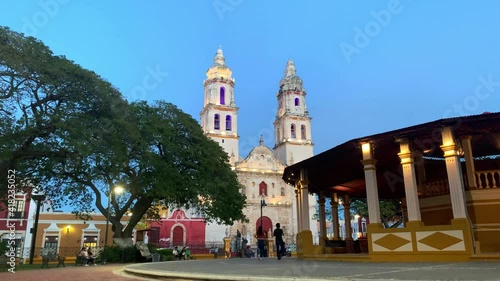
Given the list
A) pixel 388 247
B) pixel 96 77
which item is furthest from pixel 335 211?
pixel 96 77

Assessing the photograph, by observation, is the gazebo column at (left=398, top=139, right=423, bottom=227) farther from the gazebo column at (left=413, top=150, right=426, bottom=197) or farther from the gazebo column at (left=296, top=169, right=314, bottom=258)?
the gazebo column at (left=296, top=169, right=314, bottom=258)

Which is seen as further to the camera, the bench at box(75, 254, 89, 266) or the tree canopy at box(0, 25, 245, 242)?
the bench at box(75, 254, 89, 266)

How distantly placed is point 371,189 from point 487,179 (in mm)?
3621

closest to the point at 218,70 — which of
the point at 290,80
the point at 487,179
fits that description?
the point at 290,80

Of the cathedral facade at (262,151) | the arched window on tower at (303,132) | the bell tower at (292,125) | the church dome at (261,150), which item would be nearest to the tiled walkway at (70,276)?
the cathedral facade at (262,151)

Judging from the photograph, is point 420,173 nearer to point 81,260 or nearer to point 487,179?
point 487,179

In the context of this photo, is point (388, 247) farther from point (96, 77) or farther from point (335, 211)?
point (96, 77)

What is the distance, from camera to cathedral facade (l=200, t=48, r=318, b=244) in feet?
157

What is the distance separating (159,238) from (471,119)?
37655mm

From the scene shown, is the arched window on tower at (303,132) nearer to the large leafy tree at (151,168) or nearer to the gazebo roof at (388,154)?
the large leafy tree at (151,168)

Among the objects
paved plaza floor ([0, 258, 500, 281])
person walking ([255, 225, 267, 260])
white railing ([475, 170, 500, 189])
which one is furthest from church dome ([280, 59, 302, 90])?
paved plaza floor ([0, 258, 500, 281])

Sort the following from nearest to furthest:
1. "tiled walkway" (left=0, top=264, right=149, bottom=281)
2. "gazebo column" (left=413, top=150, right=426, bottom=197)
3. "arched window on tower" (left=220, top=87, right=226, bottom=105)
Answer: "tiled walkway" (left=0, top=264, right=149, bottom=281)
"gazebo column" (left=413, top=150, right=426, bottom=197)
"arched window on tower" (left=220, top=87, right=226, bottom=105)

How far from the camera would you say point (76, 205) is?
2134cm

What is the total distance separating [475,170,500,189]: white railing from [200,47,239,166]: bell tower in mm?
38850
